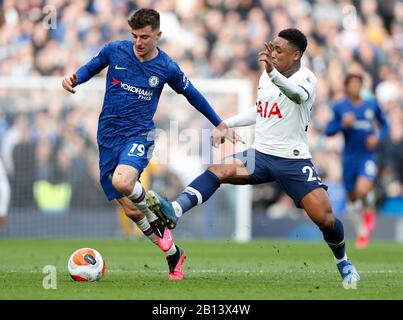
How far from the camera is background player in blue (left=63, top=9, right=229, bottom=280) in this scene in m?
10.6

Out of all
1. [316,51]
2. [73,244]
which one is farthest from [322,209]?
[316,51]

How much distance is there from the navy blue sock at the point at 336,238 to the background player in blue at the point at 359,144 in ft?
23.8

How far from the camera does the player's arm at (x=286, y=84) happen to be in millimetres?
9641

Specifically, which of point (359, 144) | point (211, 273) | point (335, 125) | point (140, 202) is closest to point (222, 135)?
point (140, 202)

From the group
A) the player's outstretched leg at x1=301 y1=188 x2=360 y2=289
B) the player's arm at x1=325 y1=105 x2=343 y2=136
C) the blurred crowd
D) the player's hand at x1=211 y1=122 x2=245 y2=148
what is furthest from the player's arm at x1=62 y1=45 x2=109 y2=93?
the blurred crowd

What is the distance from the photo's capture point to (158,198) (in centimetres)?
962

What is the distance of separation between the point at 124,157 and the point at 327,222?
2107 mm

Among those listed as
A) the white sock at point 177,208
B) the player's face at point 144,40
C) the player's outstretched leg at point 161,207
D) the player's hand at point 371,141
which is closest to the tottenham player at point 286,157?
the white sock at point 177,208

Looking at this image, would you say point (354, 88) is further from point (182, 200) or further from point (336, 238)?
point (182, 200)

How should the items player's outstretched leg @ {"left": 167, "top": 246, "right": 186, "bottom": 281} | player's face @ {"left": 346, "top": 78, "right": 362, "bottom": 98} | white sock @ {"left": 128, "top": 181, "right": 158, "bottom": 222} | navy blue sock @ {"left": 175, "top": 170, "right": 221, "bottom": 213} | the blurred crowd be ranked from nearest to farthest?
navy blue sock @ {"left": 175, "top": 170, "right": 221, "bottom": 213} < white sock @ {"left": 128, "top": 181, "right": 158, "bottom": 222} < player's outstretched leg @ {"left": 167, "top": 246, "right": 186, "bottom": 281} < player's face @ {"left": 346, "top": 78, "right": 362, "bottom": 98} < the blurred crowd

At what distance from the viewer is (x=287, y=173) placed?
1036cm

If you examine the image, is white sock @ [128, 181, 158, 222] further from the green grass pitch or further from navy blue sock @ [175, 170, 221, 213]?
the green grass pitch

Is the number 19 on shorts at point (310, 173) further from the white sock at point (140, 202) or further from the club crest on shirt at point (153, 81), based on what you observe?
the club crest on shirt at point (153, 81)
